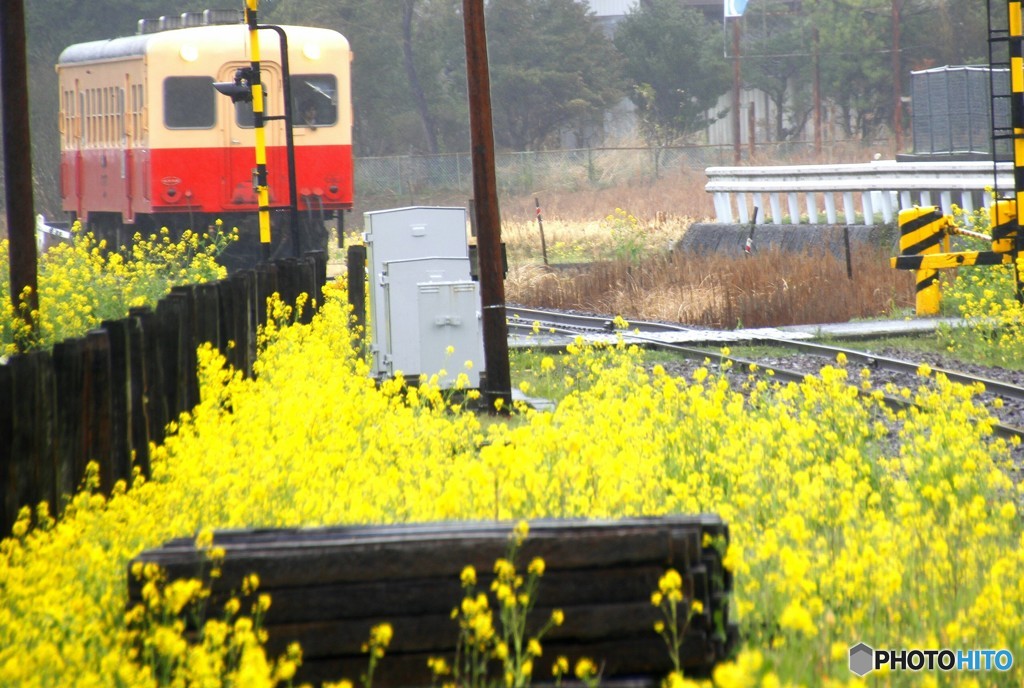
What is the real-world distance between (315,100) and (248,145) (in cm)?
111

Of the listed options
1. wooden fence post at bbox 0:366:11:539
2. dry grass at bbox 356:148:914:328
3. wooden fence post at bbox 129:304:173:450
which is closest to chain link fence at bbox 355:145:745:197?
dry grass at bbox 356:148:914:328

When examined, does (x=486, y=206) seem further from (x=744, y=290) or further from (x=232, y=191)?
(x=232, y=191)

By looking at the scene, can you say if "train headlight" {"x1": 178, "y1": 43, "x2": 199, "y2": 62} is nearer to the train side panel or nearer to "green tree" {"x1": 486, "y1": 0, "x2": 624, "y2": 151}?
the train side panel

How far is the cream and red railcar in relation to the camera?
19.7m

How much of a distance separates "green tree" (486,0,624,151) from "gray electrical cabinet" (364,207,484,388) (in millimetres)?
38560

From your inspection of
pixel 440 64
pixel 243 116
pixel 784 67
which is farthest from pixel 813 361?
pixel 784 67

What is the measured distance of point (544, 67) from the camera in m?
49.4

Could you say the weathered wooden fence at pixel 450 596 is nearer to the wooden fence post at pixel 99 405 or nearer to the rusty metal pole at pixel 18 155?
the wooden fence post at pixel 99 405

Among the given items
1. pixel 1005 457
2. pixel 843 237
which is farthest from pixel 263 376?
pixel 843 237

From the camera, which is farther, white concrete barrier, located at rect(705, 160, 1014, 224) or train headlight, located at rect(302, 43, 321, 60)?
train headlight, located at rect(302, 43, 321, 60)

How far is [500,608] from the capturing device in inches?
149

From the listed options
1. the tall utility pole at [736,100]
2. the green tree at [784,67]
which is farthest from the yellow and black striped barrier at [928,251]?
the green tree at [784,67]

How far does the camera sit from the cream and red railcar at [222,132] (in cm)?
1970
